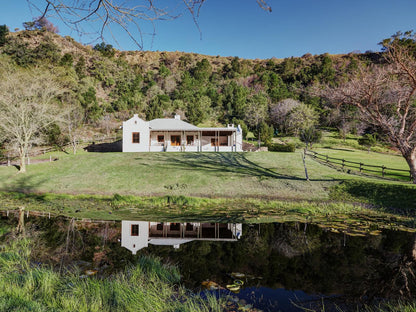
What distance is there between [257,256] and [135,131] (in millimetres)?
25937

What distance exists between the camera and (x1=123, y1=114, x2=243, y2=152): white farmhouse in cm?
2905

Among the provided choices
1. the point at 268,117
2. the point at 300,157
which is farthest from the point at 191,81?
the point at 300,157

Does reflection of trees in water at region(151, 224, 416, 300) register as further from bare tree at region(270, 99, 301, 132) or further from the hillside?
bare tree at region(270, 99, 301, 132)

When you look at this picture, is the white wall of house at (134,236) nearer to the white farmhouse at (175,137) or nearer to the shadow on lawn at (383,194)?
the shadow on lawn at (383,194)

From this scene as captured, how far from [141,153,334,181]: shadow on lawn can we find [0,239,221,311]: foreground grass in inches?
554

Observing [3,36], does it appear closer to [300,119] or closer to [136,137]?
[136,137]

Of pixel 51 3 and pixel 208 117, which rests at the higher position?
pixel 208 117

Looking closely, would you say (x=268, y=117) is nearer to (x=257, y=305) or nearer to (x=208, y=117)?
(x=208, y=117)

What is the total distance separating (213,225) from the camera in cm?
842

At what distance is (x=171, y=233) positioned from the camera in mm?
7359

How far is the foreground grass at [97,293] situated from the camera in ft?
10.8

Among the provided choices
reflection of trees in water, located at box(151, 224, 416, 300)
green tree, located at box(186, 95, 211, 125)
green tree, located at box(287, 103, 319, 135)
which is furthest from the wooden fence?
green tree, located at box(287, 103, 319, 135)

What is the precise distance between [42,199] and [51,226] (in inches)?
255

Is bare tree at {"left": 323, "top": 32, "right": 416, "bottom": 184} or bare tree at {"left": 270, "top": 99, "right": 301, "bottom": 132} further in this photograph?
bare tree at {"left": 270, "top": 99, "right": 301, "bottom": 132}
